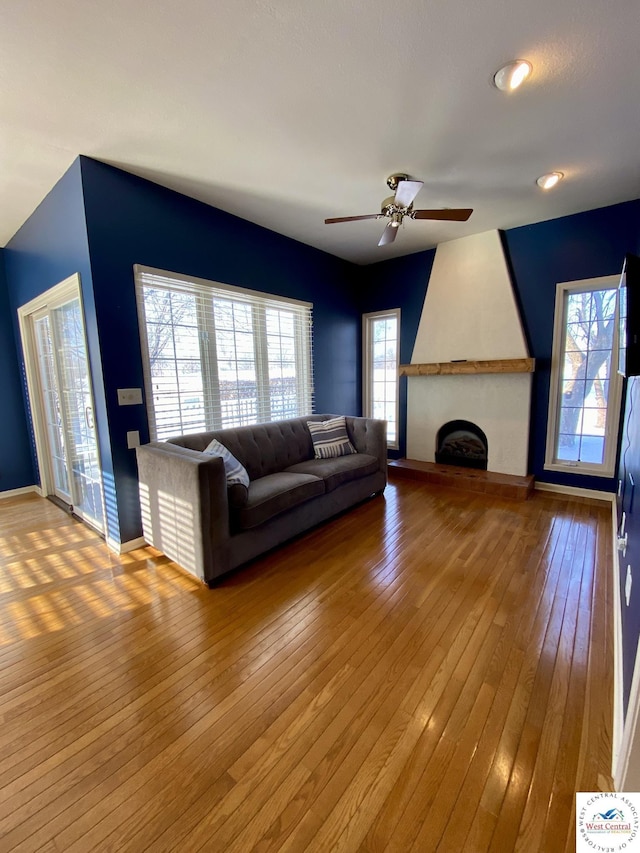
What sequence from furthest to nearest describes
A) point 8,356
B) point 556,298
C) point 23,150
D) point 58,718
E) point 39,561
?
1. point 8,356
2. point 556,298
3. point 39,561
4. point 23,150
5. point 58,718

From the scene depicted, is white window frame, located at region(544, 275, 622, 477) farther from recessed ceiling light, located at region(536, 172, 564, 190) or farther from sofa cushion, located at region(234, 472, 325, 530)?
sofa cushion, located at region(234, 472, 325, 530)

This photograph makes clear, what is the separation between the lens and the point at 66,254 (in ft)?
9.17

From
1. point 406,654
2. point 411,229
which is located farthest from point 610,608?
point 411,229

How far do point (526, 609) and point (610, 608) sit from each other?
1.62 feet

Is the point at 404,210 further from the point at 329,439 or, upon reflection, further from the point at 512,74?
the point at 329,439

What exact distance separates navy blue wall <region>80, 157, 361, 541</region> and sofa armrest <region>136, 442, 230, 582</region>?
1.35 ft

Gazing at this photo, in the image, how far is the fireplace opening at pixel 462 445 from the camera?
14.4 feet

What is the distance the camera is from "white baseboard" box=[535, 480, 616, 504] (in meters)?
3.63

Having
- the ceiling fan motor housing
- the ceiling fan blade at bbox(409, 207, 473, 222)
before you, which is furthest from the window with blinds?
the ceiling fan blade at bbox(409, 207, 473, 222)

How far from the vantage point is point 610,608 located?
2027 millimetres

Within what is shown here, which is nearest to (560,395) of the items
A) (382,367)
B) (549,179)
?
(549,179)

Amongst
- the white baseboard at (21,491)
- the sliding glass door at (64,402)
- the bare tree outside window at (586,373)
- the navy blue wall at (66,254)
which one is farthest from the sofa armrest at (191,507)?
the bare tree outside window at (586,373)

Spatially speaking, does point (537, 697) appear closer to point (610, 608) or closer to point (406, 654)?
point (406, 654)

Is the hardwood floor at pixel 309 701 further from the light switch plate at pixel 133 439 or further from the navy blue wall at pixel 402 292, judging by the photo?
the navy blue wall at pixel 402 292
